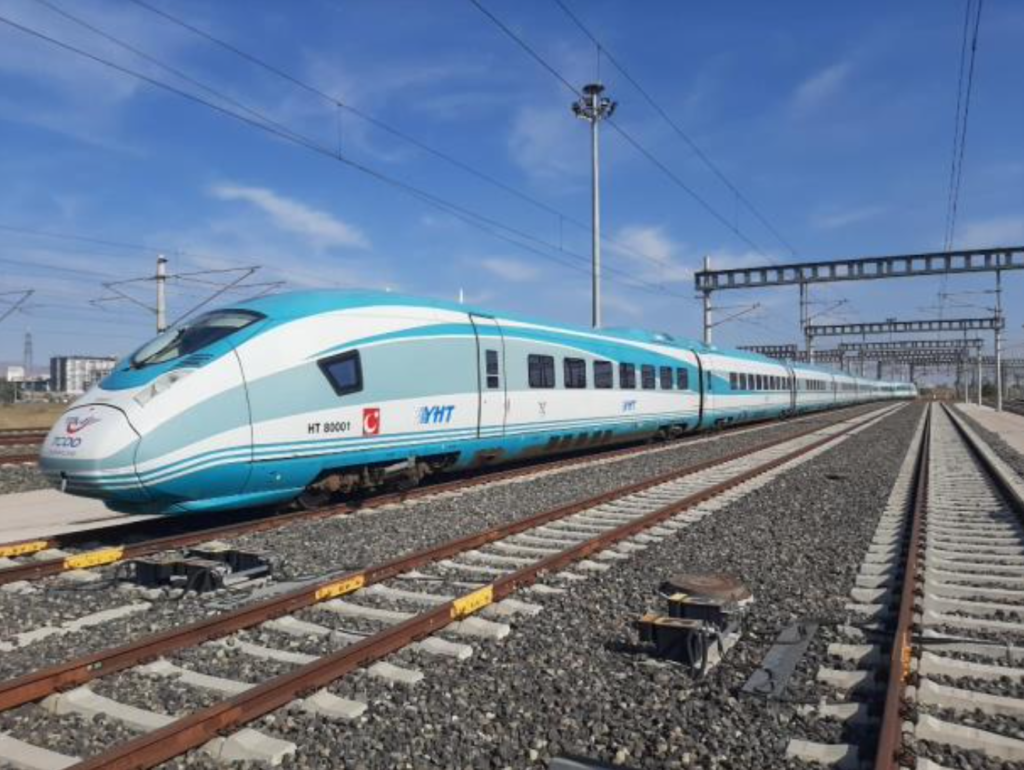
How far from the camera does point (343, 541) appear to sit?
8664mm

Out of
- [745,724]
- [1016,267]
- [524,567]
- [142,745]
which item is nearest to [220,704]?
[142,745]

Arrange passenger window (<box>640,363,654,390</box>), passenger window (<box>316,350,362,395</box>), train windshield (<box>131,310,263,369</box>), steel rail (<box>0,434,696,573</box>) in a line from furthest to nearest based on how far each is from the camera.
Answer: passenger window (<box>640,363,654,390</box>), passenger window (<box>316,350,362,395</box>), train windshield (<box>131,310,263,369</box>), steel rail (<box>0,434,696,573</box>)

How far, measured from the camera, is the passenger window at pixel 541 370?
566 inches

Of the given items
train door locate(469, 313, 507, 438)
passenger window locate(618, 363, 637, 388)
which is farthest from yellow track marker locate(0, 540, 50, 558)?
passenger window locate(618, 363, 637, 388)

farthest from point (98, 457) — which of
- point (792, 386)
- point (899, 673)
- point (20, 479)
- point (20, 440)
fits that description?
point (792, 386)

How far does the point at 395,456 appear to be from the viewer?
11008 millimetres

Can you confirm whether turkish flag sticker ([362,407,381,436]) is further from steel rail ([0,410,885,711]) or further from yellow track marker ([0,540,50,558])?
yellow track marker ([0,540,50,558])

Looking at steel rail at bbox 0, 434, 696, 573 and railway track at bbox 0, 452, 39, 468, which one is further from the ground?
railway track at bbox 0, 452, 39, 468

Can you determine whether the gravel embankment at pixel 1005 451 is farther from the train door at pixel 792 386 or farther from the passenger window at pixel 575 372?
the train door at pixel 792 386

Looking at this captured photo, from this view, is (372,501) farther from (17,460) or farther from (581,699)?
(17,460)

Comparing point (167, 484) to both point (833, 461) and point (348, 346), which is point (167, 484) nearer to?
point (348, 346)

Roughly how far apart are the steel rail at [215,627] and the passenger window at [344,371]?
8.42 ft

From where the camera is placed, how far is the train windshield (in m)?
9.10

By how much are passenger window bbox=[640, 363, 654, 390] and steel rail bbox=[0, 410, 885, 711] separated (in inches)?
428
